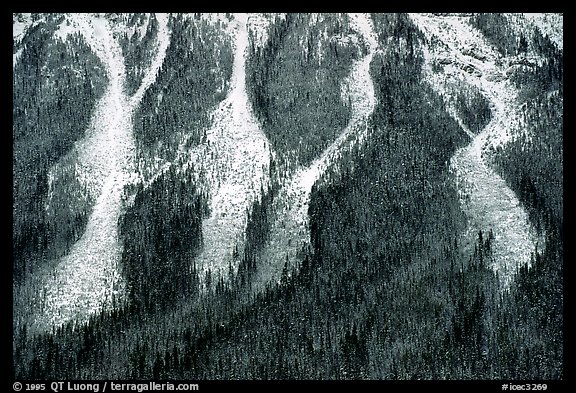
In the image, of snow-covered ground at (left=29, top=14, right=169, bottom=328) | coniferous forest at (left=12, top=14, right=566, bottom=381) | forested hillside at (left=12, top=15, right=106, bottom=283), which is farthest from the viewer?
forested hillside at (left=12, top=15, right=106, bottom=283)

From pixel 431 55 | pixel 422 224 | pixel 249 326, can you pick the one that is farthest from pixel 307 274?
pixel 431 55

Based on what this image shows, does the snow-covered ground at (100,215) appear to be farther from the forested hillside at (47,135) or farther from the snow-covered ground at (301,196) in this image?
the snow-covered ground at (301,196)

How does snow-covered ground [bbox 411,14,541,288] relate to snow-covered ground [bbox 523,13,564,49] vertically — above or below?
below

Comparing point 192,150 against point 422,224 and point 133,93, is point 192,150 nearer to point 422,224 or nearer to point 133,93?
point 133,93

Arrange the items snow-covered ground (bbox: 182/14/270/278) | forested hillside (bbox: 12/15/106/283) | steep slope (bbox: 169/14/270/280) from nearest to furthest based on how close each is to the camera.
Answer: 1. steep slope (bbox: 169/14/270/280)
2. snow-covered ground (bbox: 182/14/270/278)
3. forested hillside (bbox: 12/15/106/283)

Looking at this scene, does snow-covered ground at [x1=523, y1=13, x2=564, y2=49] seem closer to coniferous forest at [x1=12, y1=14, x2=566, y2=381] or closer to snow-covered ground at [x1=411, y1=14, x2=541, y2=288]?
coniferous forest at [x1=12, y1=14, x2=566, y2=381]

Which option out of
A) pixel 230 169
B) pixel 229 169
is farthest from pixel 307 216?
pixel 229 169

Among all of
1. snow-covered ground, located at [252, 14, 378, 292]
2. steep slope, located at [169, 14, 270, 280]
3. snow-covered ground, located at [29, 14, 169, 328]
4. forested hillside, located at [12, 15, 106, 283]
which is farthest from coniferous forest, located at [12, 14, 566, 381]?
snow-covered ground, located at [29, 14, 169, 328]
